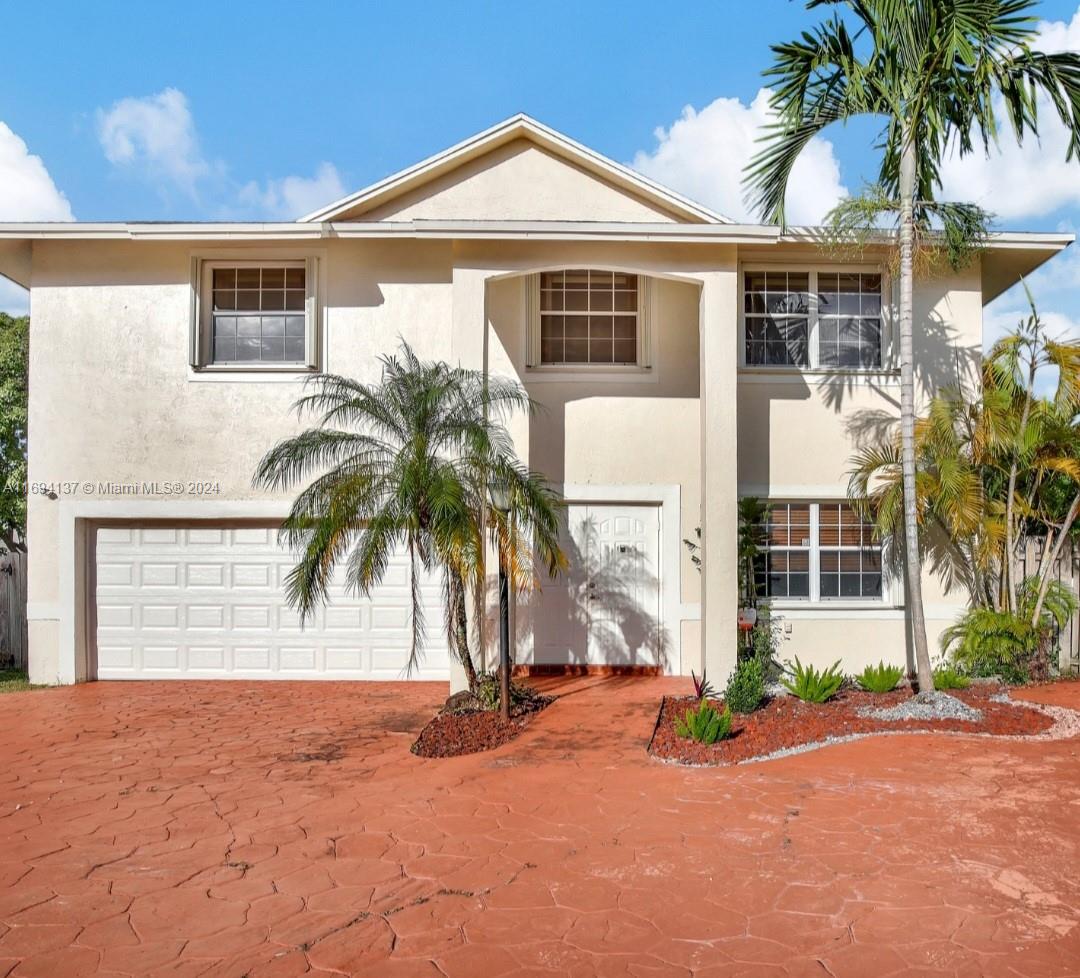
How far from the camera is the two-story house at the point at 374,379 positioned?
35.6 ft

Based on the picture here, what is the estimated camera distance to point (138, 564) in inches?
437

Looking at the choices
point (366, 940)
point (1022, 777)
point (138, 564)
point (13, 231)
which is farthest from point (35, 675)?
point (1022, 777)

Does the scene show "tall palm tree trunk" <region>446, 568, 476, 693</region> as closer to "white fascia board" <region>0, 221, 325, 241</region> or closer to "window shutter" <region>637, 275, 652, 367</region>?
"window shutter" <region>637, 275, 652, 367</region>

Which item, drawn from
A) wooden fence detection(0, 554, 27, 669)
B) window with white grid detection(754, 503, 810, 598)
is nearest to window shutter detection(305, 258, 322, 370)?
wooden fence detection(0, 554, 27, 669)

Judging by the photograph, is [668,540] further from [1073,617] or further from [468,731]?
[1073,617]

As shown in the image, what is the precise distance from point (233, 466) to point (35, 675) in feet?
12.7

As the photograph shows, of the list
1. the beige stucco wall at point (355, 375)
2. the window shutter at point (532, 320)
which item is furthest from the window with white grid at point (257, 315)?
the window shutter at point (532, 320)

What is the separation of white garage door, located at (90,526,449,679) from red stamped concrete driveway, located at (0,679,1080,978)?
2.85 metres

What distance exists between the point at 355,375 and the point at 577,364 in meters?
3.06

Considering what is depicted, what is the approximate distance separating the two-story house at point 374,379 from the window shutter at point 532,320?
0.03 m

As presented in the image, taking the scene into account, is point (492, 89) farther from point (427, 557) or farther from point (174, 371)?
point (427, 557)

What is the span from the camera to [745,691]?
8.62m

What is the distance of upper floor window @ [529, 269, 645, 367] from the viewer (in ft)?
37.1

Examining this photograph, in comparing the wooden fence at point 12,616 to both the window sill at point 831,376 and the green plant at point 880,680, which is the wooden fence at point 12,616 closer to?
the window sill at point 831,376
